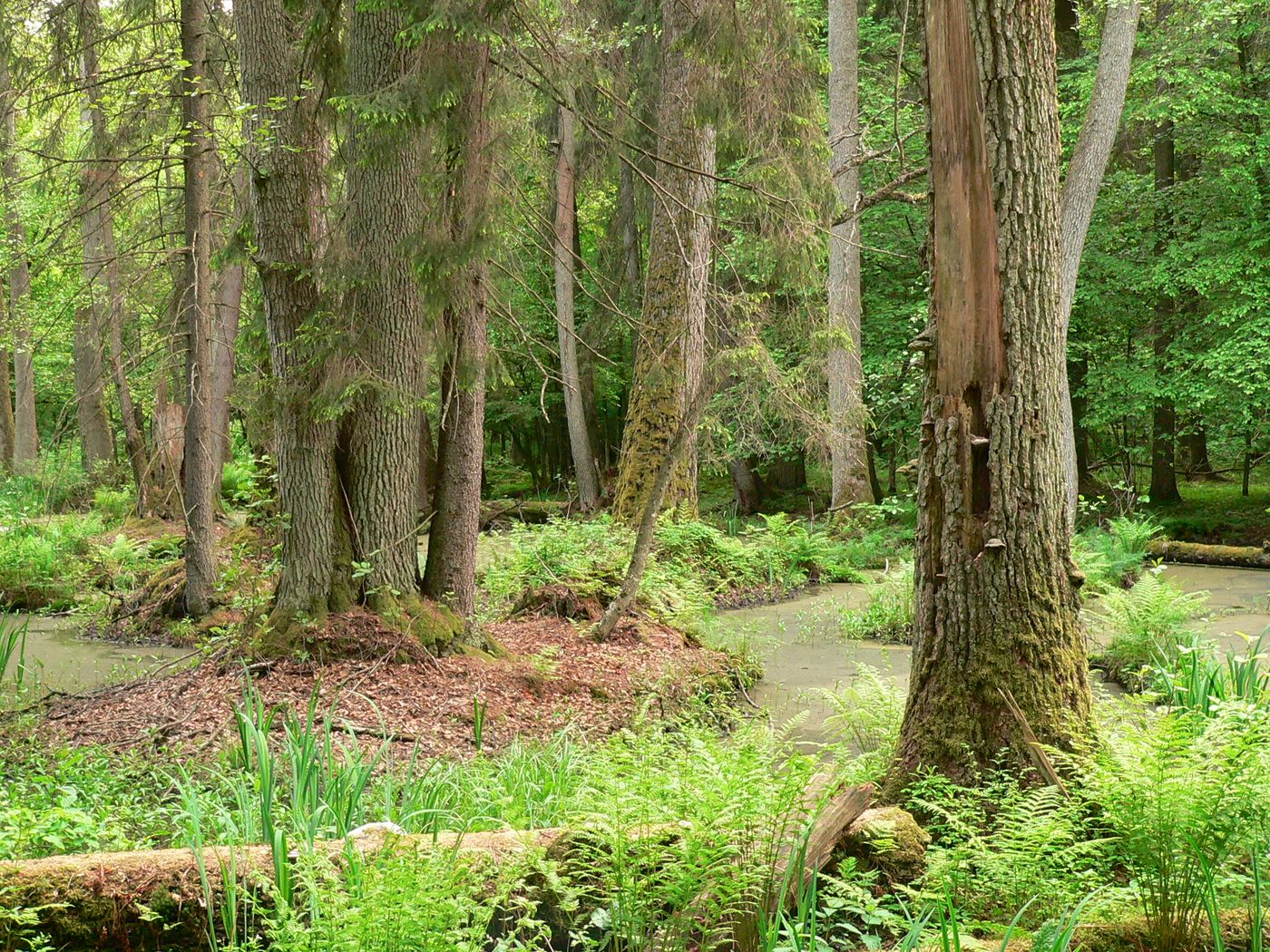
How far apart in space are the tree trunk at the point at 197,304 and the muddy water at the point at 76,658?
35.4 inches

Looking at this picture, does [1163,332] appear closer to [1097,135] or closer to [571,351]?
[1097,135]

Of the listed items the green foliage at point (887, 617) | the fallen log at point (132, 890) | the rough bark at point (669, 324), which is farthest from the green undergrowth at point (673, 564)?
the fallen log at point (132, 890)

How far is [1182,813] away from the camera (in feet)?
11.1

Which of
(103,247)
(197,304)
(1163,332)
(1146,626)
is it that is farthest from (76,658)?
(1163,332)

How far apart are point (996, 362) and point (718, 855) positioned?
8.42ft

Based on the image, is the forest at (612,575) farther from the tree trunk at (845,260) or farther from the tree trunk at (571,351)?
the tree trunk at (571,351)

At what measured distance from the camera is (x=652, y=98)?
17.5 meters

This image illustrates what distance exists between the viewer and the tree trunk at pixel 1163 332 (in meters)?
17.9

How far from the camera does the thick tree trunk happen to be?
31.7 ft

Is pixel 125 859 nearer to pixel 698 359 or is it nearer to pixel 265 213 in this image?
pixel 265 213

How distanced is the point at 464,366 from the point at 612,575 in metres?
3.34

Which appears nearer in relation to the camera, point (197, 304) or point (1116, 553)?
point (197, 304)

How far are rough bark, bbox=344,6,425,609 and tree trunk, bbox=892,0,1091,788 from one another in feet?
12.7

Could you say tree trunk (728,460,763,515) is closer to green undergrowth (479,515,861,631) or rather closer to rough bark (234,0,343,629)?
green undergrowth (479,515,861,631)
